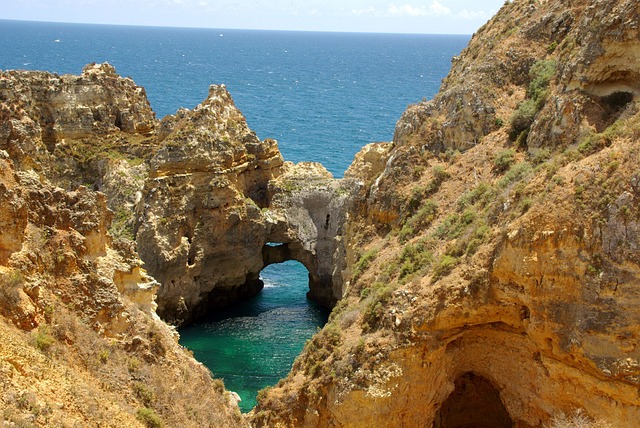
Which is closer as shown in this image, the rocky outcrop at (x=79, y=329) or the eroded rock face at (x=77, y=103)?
the rocky outcrop at (x=79, y=329)

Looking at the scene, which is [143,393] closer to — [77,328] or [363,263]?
[77,328]

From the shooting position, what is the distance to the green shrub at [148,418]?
16936mm

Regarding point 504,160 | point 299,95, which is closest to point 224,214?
point 504,160

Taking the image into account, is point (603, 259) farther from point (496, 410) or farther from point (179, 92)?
point (179, 92)

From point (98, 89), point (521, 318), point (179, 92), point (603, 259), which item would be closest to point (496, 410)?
point (521, 318)

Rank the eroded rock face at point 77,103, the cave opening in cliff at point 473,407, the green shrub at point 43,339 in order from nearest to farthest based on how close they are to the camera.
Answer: the green shrub at point 43,339
the cave opening in cliff at point 473,407
the eroded rock face at point 77,103

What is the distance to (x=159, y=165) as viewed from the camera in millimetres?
41625

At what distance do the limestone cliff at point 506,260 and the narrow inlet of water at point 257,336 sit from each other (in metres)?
10.2

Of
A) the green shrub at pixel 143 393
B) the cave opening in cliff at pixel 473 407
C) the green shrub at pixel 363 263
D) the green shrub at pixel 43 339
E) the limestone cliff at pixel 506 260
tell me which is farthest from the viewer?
the green shrub at pixel 363 263

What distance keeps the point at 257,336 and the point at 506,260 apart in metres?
24.8

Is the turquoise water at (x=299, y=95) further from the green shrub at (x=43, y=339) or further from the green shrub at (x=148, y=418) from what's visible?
the green shrub at (x=43, y=339)

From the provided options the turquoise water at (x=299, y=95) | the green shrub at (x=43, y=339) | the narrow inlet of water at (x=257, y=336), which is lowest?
the narrow inlet of water at (x=257, y=336)

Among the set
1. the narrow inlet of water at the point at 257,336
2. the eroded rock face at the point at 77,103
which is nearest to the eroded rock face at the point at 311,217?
the narrow inlet of water at the point at 257,336

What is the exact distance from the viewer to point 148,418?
56.0ft
